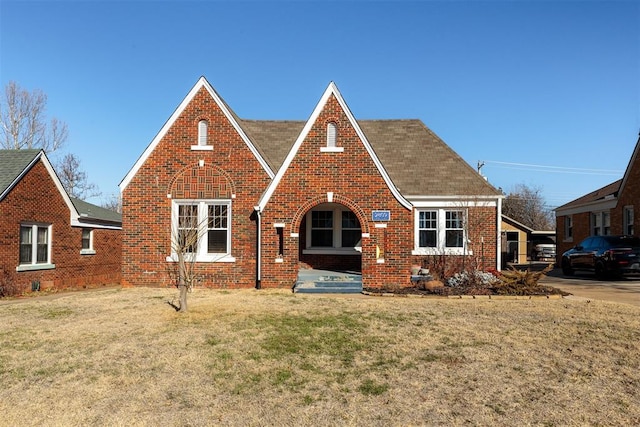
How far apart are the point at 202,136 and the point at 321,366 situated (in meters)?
11.7

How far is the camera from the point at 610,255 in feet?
59.3

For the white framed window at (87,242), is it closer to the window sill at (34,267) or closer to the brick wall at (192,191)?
the window sill at (34,267)

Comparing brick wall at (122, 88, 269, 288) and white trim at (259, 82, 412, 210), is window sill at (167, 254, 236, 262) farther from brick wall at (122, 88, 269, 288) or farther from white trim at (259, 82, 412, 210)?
Result: white trim at (259, 82, 412, 210)

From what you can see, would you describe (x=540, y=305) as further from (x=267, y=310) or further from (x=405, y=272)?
(x=267, y=310)

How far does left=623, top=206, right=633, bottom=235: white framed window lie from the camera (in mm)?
21766

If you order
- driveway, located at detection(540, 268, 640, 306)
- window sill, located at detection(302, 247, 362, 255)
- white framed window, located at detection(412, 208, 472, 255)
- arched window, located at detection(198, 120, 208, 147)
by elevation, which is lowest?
driveway, located at detection(540, 268, 640, 306)

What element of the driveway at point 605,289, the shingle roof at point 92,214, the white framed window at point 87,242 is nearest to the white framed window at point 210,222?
the shingle roof at point 92,214

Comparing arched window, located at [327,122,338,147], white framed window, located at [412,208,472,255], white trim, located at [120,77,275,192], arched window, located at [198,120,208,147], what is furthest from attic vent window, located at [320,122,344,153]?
white framed window, located at [412,208,472,255]

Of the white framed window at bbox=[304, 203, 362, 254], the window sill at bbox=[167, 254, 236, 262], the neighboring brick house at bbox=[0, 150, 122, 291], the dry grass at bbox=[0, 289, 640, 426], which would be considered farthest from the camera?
→ the white framed window at bbox=[304, 203, 362, 254]

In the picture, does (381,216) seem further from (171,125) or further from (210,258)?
(171,125)

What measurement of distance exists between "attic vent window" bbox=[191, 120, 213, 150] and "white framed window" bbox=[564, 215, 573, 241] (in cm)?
2285

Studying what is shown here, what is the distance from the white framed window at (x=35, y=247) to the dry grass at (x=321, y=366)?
24.5 feet

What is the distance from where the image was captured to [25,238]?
58.7 ft

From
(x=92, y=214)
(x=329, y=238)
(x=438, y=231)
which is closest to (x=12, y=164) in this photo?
(x=92, y=214)
